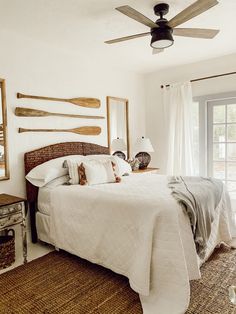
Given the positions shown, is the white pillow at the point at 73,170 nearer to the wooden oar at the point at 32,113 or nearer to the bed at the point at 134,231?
the bed at the point at 134,231

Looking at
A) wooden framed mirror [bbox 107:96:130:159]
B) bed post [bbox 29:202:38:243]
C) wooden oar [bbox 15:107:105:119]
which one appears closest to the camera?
wooden oar [bbox 15:107:105:119]

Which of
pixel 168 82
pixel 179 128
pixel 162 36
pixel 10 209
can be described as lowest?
pixel 10 209

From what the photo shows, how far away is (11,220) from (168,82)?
3504mm

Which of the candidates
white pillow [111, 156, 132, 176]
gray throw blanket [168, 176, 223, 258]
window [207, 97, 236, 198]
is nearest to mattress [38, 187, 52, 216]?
white pillow [111, 156, 132, 176]

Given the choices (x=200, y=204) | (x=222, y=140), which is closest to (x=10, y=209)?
(x=200, y=204)

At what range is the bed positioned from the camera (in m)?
1.80

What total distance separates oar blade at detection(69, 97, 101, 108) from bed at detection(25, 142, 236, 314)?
99 cm

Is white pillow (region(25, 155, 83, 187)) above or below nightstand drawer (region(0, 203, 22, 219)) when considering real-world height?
above

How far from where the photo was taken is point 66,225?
2.58 m

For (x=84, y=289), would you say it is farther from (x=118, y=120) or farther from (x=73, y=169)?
(x=118, y=120)

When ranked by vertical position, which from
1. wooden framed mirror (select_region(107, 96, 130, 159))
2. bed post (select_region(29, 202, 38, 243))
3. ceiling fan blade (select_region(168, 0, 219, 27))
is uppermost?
ceiling fan blade (select_region(168, 0, 219, 27))

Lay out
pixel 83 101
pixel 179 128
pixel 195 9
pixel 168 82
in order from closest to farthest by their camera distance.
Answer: pixel 195 9 → pixel 83 101 → pixel 179 128 → pixel 168 82

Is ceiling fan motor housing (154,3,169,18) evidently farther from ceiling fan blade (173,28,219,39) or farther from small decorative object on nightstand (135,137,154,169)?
small decorative object on nightstand (135,137,154,169)

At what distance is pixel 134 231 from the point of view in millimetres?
2014
